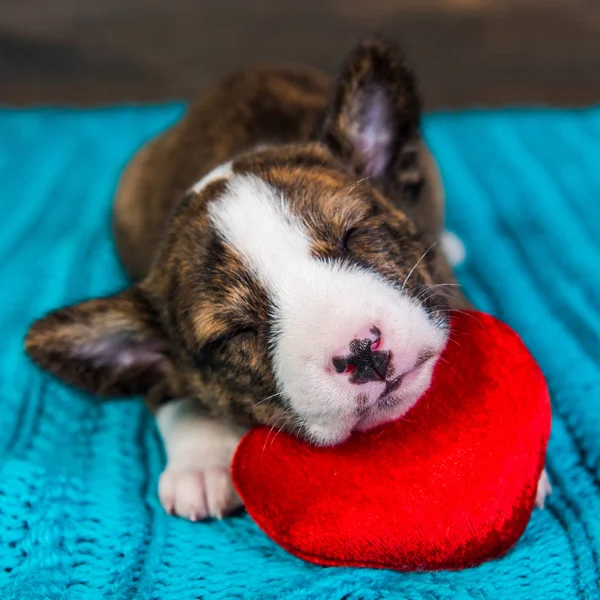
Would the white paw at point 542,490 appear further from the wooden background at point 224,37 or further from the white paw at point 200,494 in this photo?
the wooden background at point 224,37


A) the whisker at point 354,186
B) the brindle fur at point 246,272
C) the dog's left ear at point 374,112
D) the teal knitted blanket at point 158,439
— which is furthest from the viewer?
the dog's left ear at point 374,112

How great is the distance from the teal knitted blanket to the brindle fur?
0.83 feet

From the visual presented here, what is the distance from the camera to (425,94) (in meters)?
5.20

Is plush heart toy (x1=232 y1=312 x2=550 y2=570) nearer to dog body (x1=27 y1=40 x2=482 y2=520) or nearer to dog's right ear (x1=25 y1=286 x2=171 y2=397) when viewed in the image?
dog body (x1=27 y1=40 x2=482 y2=520)

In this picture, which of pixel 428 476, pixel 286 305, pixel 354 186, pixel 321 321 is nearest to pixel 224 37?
pixel 354 186

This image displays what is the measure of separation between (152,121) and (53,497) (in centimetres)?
318

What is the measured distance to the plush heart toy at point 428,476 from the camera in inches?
60.8

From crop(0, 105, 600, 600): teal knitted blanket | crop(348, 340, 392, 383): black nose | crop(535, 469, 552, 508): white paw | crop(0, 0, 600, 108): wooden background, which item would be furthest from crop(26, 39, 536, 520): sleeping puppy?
crop(0, 0, 600, 108): wooden background

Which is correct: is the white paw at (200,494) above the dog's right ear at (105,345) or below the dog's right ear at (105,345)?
below

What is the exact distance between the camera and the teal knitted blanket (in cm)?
161

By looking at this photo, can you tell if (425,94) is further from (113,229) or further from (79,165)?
(113,229)

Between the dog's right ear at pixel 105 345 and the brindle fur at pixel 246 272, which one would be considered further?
the dog's right ear at pixel 105 345

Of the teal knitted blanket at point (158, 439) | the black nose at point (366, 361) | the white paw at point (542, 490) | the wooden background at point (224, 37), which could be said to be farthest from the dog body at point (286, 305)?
the wooden background at point (224, 37)

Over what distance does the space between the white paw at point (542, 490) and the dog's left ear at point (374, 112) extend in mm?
941
